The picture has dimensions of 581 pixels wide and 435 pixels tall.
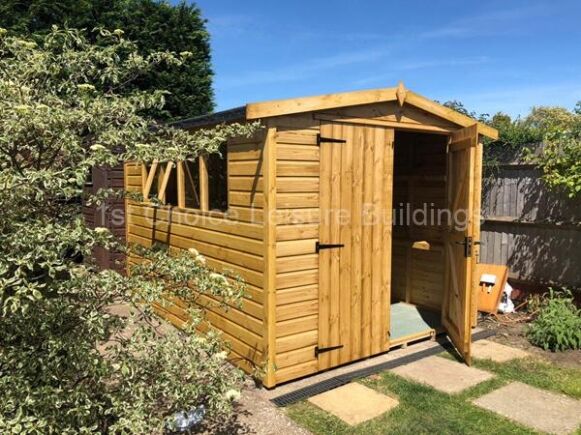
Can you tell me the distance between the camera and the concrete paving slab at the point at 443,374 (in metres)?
4.25

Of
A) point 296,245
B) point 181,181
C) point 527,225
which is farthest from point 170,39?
point 527,225

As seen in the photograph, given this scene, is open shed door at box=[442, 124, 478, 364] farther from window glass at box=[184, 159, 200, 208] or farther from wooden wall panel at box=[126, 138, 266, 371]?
window glass at box=[184, 159, 200, 208]

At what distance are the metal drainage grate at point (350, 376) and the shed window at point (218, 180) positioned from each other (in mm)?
1904

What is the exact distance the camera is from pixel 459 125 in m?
5.39

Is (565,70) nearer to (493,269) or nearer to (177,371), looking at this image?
(493,269)

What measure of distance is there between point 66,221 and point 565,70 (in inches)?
778

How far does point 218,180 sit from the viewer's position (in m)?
4.83

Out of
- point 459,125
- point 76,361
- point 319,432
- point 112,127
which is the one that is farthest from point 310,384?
point 459,125

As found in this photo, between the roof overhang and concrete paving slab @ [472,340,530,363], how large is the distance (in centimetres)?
252

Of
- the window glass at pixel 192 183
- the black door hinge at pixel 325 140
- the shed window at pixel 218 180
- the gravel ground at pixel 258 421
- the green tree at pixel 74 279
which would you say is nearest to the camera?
the green tree at pixel 74 279

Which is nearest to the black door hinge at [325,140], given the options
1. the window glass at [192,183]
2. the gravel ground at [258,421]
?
the window glass at [192,183]

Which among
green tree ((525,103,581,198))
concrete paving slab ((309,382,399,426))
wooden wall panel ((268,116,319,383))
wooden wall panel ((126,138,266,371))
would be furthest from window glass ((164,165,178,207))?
green tree ((525,103,581,198))

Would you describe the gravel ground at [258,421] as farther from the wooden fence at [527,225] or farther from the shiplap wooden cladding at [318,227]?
the wooden fence at [527,225]

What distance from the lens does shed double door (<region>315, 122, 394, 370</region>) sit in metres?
4.36
